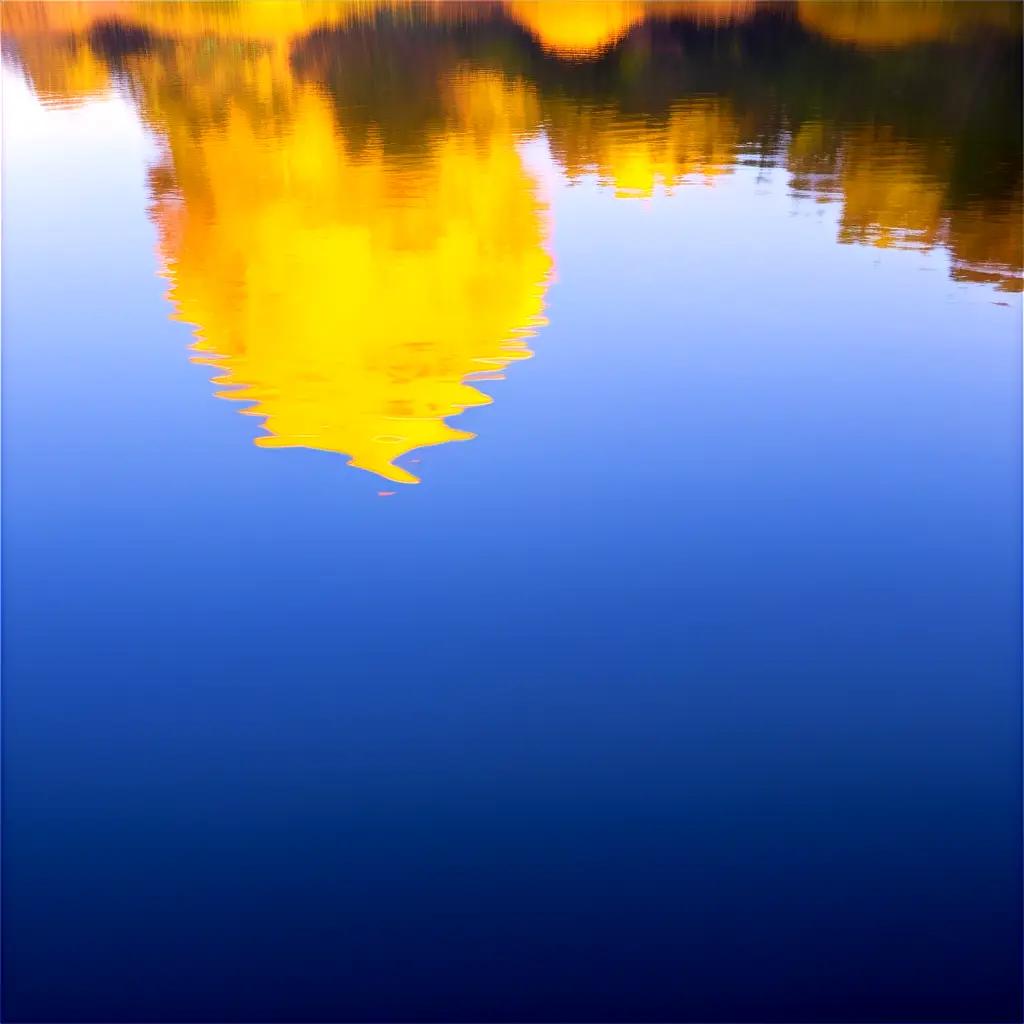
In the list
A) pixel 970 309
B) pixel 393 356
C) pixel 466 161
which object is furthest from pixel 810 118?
pixel 393 356

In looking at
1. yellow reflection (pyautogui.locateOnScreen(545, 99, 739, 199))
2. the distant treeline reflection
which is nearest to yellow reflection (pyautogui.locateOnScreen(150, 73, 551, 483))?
the distant treeline reflection

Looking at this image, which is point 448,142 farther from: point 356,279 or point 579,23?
point 579,23

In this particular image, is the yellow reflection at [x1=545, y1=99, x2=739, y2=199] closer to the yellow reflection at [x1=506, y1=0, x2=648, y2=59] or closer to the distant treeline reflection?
the distant treeline reflection

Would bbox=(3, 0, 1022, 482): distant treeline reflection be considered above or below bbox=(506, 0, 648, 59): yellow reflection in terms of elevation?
below

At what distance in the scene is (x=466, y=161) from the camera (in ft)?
37.5

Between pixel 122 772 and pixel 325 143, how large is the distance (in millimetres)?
10741

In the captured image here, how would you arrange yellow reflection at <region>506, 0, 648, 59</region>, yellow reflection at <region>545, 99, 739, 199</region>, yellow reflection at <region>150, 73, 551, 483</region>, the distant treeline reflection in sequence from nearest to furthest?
yellow reflection at <region>150, 73, 551, 483</region>
the distant treeline reflection
yellow reflection at <region>545, 99, 739, 199</region>
yellow reflection at <region>506, 0, 648, 59</region>

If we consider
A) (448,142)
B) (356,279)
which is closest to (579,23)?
(448,142)

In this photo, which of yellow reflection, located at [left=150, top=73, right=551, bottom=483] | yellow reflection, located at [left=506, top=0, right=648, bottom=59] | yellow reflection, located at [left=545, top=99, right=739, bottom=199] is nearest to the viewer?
yellow reflection, located at [left=150, top=73, right=551, bottom=483]

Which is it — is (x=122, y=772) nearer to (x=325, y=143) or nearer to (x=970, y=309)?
(x=970, y=309)

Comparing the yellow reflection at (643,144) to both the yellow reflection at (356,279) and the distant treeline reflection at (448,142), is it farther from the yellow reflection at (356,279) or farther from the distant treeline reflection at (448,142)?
the yellow reflection at (356,279)

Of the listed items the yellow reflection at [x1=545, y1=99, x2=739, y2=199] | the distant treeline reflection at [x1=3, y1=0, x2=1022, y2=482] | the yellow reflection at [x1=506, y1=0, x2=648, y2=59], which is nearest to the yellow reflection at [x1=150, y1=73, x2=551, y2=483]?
the distant treeline reflection at [x1=3, y1=0, x2=1022, y2=482]

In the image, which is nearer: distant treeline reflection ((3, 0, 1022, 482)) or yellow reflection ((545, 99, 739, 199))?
distant treeline reflection ((3, 0, 1022, 482))

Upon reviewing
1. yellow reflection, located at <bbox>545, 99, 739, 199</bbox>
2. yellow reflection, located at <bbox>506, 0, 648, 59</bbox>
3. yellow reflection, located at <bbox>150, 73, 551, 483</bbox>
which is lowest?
yellow reflection, located at <bbox>150, 73, 551, 483</bbox>
